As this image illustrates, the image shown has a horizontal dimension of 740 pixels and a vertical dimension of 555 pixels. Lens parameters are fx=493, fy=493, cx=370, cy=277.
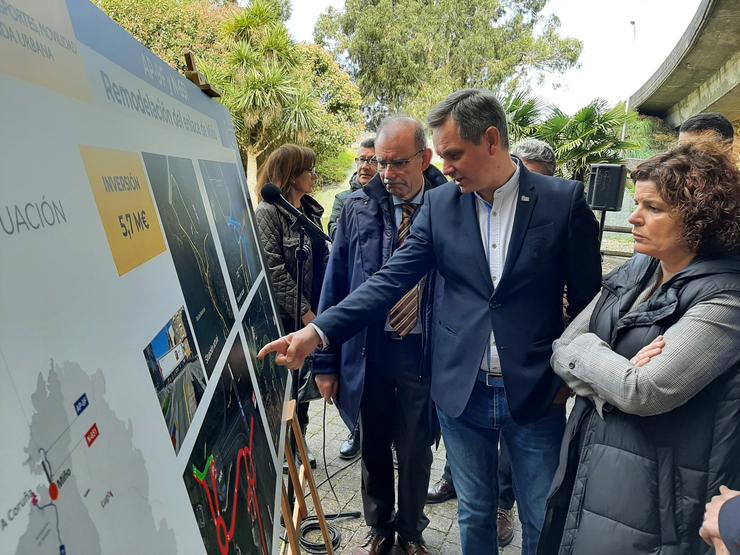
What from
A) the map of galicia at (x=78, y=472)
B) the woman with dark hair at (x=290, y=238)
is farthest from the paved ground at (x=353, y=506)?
the map of galicia at (x=78, y=472)

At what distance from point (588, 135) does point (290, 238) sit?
8.71m

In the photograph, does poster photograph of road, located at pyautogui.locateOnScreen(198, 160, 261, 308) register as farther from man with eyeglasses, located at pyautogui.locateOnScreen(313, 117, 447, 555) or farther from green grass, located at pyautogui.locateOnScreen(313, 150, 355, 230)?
green grass, located at pyautogui.locateOnScreen(313, 150, 355, 230)

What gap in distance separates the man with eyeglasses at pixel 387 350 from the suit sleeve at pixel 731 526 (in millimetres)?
1220

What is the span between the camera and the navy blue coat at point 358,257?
2305 mm

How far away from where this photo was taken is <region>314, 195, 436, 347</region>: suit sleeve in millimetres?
1919

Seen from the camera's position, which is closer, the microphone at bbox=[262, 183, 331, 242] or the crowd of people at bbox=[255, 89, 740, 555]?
the crowd of people at bbox=[255, 89, 740, 555]

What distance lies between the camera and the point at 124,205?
32.9 inches

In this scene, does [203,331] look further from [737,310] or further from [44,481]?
[737,310]

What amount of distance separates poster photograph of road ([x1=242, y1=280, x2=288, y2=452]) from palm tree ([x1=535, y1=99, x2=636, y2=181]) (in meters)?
8.89

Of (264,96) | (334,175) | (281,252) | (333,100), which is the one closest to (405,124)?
(281,252)

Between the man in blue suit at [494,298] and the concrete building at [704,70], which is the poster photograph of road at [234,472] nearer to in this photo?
the man in blue suit at [494,298]

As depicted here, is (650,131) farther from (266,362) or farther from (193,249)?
(193,249)

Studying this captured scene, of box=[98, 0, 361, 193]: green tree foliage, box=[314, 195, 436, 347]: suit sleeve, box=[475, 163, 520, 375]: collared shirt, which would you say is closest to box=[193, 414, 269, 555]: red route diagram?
box=[314, 195, 436, 347]: suit sleeve

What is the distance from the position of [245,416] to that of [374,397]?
116cm
